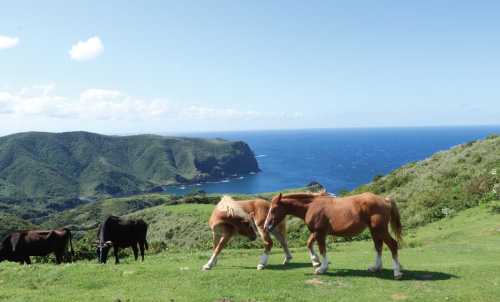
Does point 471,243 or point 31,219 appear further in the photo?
point 31,219

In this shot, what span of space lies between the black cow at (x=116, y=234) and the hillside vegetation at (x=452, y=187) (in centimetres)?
1889

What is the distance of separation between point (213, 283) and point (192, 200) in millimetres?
74082

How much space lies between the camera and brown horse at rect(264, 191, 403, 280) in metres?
9.17

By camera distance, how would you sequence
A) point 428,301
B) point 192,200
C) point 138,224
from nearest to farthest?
point 428,301 < point 138,224 < point 192,200

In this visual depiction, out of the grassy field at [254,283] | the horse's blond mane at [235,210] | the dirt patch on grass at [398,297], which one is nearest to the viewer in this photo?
the dirt patch on grass at [398,297]

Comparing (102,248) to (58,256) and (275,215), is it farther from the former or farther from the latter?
(275,215)

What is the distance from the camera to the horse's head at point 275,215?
32.4ft

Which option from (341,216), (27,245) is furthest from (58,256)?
(341,216)

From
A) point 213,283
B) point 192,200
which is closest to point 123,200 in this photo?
point 192,200

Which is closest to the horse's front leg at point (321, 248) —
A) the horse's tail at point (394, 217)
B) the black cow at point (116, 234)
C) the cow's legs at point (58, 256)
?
the horse's tail at point (394, 217)

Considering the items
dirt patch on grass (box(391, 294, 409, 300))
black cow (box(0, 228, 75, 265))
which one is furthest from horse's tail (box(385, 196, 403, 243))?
black cow (box(0, 228, 75, 265))

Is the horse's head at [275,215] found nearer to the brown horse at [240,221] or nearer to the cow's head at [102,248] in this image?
the brown horse at [240,221]

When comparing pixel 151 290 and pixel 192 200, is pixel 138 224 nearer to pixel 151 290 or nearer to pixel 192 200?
pixel 151 290

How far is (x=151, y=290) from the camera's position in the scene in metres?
8.61
